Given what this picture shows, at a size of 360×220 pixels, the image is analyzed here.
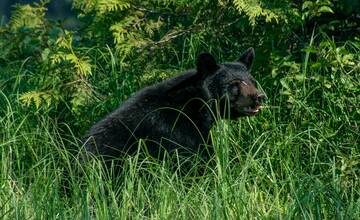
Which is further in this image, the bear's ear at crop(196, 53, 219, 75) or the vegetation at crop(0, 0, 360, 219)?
the bear's ear at crop(196, 53, 219, 75)

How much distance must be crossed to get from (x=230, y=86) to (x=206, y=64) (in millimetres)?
230

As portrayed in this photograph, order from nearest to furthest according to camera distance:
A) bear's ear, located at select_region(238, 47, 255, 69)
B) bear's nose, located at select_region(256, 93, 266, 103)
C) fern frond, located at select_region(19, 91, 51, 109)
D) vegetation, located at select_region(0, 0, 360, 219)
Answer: vegetation, located at select_region(0, 0, 360, 219), bear's nose, located at select_region(256, 93, 266, 103), bear's ear, located at select_region(238, 47, 255, 69), fern frond, located at select_region(19, 91, 51, 109)

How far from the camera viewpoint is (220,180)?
636 cm

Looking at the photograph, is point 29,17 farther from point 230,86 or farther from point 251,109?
point 251,109

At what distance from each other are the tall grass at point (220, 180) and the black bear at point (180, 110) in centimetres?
17

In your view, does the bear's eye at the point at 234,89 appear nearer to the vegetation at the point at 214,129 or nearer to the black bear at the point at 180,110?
the black bear at the point at 180,110

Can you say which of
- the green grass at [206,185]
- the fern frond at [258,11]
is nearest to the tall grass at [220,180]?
the green grass at [206,185]

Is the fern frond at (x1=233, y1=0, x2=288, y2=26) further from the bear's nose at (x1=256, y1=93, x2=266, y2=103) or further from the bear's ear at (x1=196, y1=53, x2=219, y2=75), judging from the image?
the bear's nose at (x1=256, y1=93, x2=266, y2=103)

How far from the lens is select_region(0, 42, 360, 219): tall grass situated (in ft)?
20.0

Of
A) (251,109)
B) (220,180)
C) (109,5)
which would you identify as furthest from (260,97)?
(109,5)

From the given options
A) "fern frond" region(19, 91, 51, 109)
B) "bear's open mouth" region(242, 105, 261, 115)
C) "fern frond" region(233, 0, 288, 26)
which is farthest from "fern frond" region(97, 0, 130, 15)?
"bear's open mouth" region(242, 105, 261, 115)

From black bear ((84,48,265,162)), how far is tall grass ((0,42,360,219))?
0.17 m

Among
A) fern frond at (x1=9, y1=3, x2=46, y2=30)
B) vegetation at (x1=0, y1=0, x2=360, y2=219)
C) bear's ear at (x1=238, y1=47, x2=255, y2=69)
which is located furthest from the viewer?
fern frond at (x1=9, y1=3, x2=46, y2=30)

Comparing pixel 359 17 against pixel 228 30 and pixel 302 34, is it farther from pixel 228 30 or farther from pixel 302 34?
pixel 228 30
